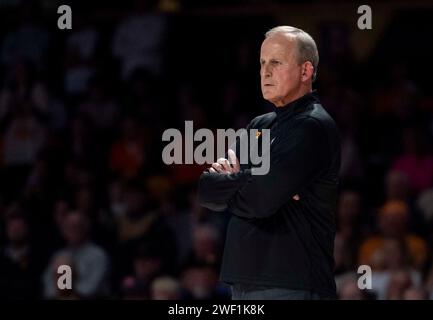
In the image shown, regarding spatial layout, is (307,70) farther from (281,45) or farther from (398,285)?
(398,285)

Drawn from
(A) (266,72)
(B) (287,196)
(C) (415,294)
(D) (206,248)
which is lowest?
(C) (415,294)

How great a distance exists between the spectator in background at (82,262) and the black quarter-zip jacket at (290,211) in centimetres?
355

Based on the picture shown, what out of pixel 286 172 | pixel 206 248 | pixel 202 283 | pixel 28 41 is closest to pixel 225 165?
pixel 286 172

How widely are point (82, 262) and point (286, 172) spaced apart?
13.0ft

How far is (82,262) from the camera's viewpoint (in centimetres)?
738

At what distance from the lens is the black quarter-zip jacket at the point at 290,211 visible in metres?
3.63

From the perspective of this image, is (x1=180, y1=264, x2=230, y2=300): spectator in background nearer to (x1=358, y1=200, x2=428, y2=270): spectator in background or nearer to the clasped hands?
(x1=358, y1=200, x2=428, y2=270): spectator in background

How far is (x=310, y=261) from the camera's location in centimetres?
364

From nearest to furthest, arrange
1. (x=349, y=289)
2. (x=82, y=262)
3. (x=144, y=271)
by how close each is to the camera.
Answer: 1. (x=349, y=289)
2. (x=144, y=271)
3. (x=82, y=262)

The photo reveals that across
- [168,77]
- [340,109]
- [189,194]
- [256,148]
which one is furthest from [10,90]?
[256,148]

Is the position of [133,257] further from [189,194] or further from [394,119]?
[394,119]

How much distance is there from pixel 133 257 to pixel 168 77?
7.32 feet

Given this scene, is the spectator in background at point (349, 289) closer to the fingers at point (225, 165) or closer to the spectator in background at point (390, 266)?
the spectator in background at point (390, 266)

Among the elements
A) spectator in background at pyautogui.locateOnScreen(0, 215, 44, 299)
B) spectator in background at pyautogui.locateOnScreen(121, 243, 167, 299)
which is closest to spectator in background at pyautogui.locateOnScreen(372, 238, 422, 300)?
spectator in background at pyautogui.locateOnScreen(121, 243, 167, 299)
